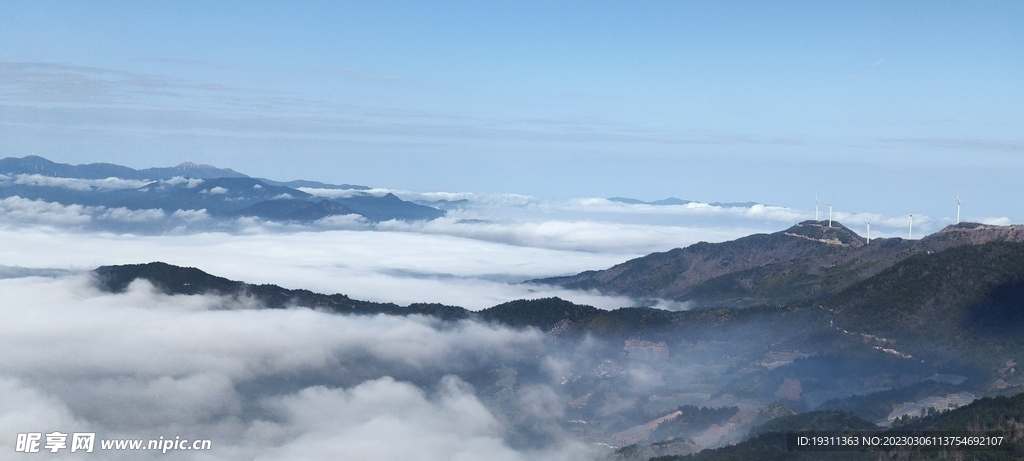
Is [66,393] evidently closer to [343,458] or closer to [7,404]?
[7,404]

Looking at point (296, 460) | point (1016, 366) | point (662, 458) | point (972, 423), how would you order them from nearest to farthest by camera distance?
1. point (972, 423)
2. point (662, 458)
3. point (296, 460)
4. point (1016, 366)

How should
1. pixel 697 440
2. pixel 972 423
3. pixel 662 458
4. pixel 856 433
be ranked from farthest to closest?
pixel 697 440, pixel 662 458, pixel 856 433, pixel 972 423

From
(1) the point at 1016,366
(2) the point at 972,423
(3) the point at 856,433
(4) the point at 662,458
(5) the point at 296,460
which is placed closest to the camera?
(2) the point at 972,423

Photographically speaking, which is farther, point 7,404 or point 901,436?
point 7,404

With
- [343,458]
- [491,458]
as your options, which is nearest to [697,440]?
[491,458]

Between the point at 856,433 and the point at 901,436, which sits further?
the point at 856,433

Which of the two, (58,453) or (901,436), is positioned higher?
(901,436)

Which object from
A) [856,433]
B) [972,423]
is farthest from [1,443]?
[972,423]

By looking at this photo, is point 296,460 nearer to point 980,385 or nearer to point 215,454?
point 215,454

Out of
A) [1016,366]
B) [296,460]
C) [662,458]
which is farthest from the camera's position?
[1016,366]
